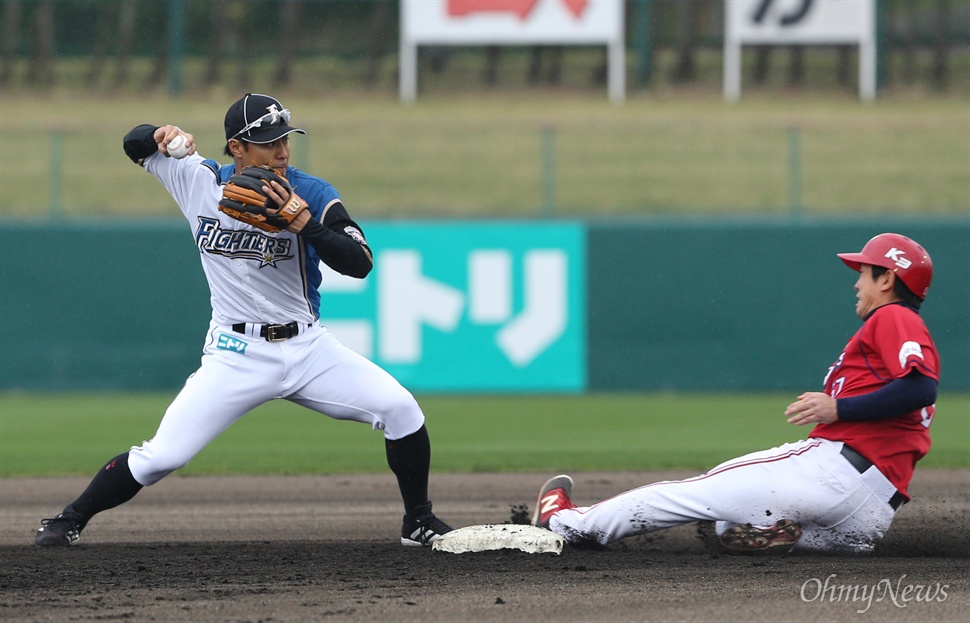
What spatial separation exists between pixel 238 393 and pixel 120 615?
1288 millimetres

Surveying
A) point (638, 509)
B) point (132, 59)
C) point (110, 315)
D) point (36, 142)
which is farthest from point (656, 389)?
point (132, 59)

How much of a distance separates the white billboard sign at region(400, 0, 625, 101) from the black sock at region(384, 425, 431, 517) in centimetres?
1763

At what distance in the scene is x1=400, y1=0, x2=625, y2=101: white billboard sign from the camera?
2303cm

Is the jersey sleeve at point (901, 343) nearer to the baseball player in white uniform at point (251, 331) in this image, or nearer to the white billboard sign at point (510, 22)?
the baseball player in white uniform at point (251, 331)

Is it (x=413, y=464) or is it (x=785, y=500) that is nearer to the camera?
(x=785, y=500)

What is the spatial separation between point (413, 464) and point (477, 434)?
475 centimetres

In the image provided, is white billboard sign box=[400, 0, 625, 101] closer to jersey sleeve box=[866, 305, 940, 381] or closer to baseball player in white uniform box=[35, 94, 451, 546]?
baseball player in white uniform box=[35, 94, 451, 546]

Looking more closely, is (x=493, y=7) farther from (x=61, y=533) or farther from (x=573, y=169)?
(x=61, y=533)

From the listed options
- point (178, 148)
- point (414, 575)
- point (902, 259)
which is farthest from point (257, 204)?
point (902, 259)

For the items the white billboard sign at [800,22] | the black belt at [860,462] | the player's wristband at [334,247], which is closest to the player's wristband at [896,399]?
the black belt at [860,462]

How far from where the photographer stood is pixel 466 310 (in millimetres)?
13023

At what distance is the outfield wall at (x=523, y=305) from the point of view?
13008 mm

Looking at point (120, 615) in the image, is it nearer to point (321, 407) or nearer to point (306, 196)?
point (321, 407)

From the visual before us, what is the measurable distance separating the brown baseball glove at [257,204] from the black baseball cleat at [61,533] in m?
1.73
